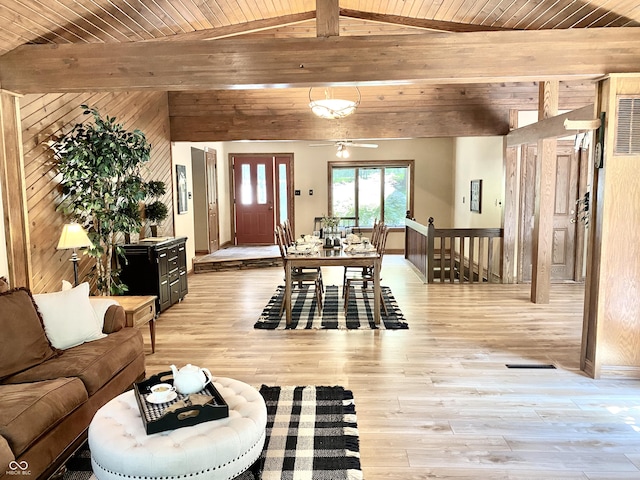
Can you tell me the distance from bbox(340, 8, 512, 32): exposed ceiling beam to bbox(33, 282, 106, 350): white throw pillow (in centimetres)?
467

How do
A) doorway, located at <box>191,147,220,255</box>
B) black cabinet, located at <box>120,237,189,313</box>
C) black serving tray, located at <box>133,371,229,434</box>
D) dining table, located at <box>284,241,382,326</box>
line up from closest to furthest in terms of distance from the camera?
1. black serving tray, located at <box>133,371,229,434</box>
2. dining table, located at <box>284,241,382,326</box>
3. black cabinet, located at <box>120,237,189,313</box>
4. doorway, located at <box>191,147,220,255</box>

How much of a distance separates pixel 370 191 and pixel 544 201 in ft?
16.8

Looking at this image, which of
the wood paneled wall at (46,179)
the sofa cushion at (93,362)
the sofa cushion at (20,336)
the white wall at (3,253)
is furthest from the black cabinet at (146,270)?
the sofa cushion at (20,336)

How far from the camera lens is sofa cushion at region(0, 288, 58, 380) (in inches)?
103

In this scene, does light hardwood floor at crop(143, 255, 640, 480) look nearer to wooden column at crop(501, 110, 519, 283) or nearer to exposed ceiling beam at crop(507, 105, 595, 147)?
wooden column at crop(501, 110, 519, 283)

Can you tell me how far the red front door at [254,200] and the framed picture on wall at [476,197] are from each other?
4.54 metres

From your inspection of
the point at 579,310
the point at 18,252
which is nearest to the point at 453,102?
the point at 579,310

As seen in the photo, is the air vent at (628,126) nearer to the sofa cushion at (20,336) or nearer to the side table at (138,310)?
the side table at (138,310)

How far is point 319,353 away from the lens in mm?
4070

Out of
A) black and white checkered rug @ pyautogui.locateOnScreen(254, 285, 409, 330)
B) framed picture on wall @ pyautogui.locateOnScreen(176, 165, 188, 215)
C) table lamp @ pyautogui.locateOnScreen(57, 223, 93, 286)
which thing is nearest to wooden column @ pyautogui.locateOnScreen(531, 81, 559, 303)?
black and white checkered rug @ pyautogui.locateOnScreen(254, 285, 409, 330)

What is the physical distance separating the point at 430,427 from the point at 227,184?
8.56 meters

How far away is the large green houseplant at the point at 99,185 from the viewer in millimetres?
4262

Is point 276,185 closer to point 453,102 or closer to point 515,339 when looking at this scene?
point 453,102

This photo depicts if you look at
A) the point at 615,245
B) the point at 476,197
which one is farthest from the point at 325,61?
the point at 476,197
